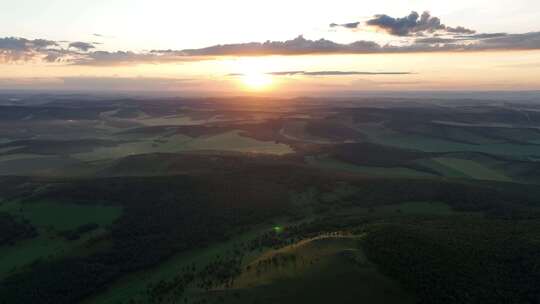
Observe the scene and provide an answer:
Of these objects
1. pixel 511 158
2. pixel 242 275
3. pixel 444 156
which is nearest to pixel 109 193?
pixel 242 275

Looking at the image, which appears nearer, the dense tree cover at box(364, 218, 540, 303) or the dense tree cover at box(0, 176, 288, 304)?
the dense tree cover at box(364, 218, 540, 303)

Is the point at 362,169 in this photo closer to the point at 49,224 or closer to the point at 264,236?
the point at 264,236

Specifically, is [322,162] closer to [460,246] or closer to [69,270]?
[460,246]

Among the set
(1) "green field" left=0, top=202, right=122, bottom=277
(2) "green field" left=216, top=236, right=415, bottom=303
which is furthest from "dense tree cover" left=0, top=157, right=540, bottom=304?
(2) "green field" left=216, top=236, right=415, bottom=303

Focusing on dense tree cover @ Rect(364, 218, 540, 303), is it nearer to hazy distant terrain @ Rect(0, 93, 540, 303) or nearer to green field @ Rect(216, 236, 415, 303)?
hazy distant terrain @ Rect(0, 93, 540, 303)

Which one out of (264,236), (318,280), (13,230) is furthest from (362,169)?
(13,230)

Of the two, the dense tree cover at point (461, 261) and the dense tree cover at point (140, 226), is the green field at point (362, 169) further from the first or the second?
the dense tree cover at point (461, 261)
